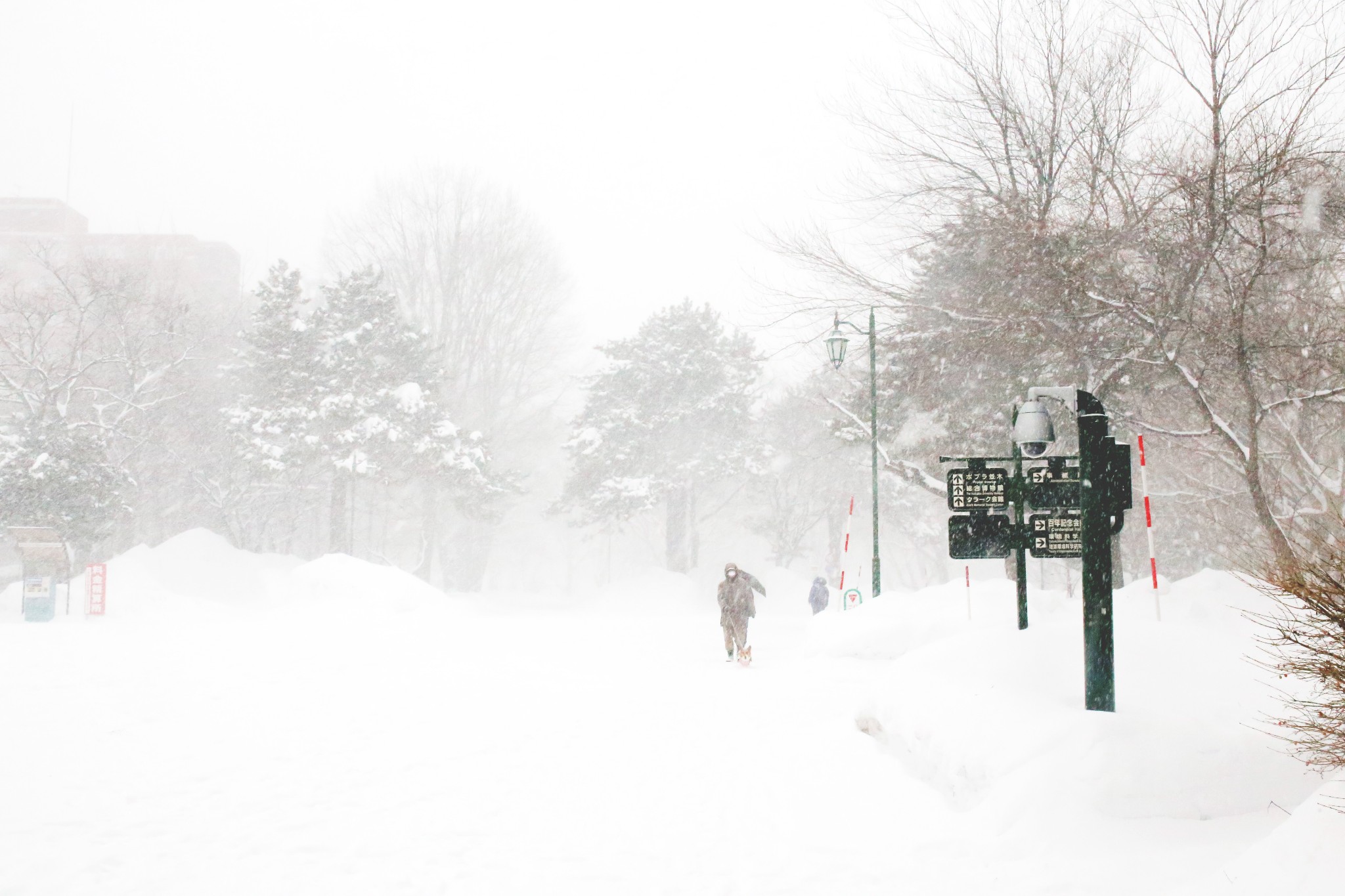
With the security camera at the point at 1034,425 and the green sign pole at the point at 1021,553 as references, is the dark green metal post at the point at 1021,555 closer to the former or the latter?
the green sign pole at the point at 1021,553

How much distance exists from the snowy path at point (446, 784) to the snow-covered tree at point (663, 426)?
24.1 m

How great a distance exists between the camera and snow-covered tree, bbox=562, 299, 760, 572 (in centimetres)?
3731

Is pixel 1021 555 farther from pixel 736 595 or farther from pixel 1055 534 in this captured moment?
pixel 736 595

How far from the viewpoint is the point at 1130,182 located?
1234 cm

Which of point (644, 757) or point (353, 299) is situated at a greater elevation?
point (353, 299)

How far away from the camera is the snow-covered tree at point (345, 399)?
105ft

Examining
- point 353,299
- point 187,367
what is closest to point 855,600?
point 353,299

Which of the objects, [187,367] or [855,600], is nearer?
[855,600]

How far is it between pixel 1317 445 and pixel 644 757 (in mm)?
16221

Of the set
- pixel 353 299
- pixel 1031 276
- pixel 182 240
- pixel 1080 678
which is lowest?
pixel 1080 678

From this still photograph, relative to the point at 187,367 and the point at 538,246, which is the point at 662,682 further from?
the point at 538,246

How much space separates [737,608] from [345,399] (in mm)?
22107

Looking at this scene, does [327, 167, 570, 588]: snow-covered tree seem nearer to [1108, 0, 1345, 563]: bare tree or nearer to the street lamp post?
the street lamp post

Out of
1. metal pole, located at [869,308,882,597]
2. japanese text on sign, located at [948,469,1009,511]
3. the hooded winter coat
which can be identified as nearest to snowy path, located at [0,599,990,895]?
the hooded winter coat
